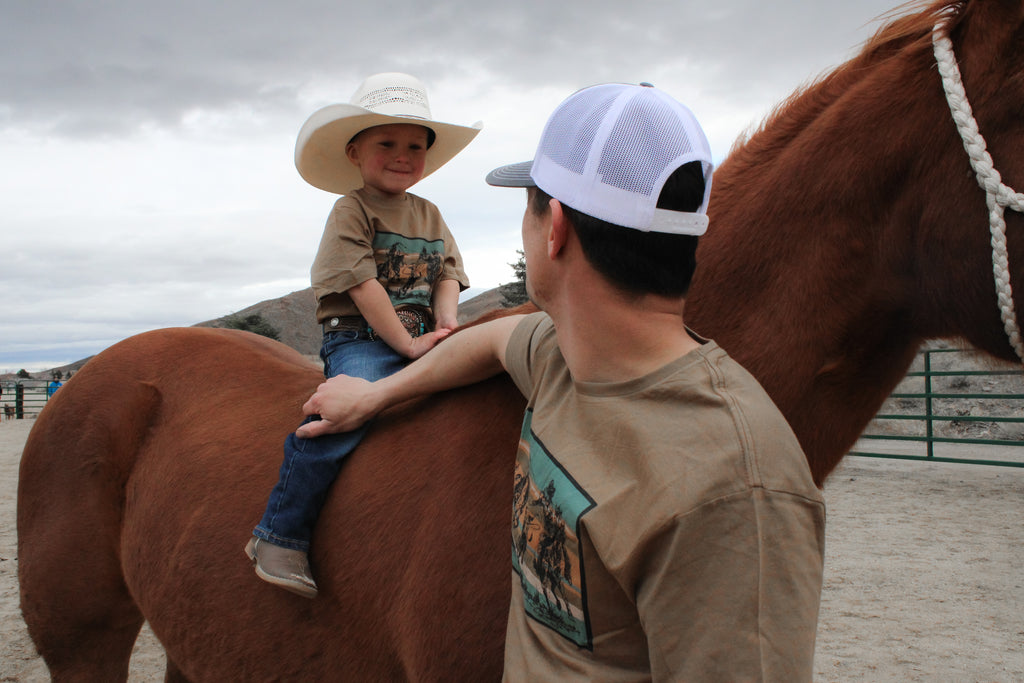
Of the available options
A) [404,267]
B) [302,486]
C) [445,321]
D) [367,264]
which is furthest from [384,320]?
[302,486]

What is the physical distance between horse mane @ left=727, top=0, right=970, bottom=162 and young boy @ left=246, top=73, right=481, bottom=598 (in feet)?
3.78

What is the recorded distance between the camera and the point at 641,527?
2.86ft

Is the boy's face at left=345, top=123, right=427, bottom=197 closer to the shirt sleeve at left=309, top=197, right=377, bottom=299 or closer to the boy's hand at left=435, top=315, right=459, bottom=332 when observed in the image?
the shirt sleeve at left=309, top=197, right=377, bottom=299

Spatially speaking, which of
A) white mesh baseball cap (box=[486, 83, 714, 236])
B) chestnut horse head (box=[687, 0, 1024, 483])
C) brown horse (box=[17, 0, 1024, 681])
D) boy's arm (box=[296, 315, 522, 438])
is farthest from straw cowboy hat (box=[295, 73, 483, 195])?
white mesh baseball cap (box=[486, 83, 714, 236])

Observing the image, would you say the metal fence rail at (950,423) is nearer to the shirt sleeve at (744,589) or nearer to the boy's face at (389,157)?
the boy's face at (389,157)

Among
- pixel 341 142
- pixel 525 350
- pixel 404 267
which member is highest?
pixel 341 142

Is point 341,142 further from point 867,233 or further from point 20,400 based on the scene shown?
point 20,400

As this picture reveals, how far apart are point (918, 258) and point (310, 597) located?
176 cm

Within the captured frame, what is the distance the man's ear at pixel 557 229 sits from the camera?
3.54ft

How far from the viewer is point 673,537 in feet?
2.75

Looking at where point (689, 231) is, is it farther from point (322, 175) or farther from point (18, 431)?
point (18, 431)

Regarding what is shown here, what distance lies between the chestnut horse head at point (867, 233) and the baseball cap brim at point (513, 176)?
0.49 meters

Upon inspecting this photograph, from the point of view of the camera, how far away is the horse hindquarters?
277 centimetres

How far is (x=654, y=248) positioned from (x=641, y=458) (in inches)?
12.4
